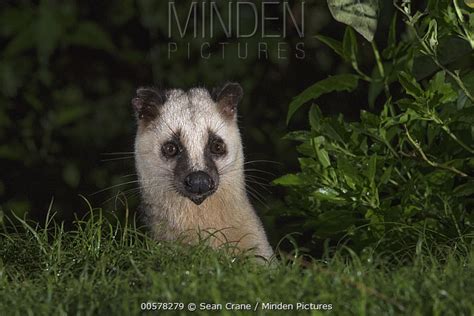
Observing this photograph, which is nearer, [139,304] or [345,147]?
[139,304]

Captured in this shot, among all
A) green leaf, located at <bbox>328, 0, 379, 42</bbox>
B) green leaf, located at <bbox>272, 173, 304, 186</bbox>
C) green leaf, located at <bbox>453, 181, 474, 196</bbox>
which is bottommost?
green leaf, located at <bbox>453, 181, 474, 196</bbox>

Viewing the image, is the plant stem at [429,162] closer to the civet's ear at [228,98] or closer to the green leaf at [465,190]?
the green leaf at [465,190]

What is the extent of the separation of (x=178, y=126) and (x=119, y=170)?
1.27m

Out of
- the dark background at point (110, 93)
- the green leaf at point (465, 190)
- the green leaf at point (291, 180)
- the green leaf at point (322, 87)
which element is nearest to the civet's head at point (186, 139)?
the green leaf at point (291, 180)

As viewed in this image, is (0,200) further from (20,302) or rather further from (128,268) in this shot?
(20,302)

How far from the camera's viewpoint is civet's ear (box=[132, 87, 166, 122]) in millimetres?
5797

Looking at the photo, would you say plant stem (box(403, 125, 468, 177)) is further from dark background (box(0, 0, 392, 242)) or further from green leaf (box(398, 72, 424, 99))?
dark background (box(0, 0, 392, 242))

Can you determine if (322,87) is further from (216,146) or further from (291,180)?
(216,146)

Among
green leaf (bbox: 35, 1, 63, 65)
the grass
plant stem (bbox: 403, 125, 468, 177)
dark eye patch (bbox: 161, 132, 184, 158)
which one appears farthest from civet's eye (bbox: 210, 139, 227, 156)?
green leaf (bbox: 35, 1, 63, 65)

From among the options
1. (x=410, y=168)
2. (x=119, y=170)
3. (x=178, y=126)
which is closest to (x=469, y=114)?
(x=410, y=168)

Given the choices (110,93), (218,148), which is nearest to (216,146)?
(218,148)

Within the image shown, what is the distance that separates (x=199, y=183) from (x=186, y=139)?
0.38 metres

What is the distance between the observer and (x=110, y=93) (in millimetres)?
6961

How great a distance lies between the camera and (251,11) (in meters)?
6.72
